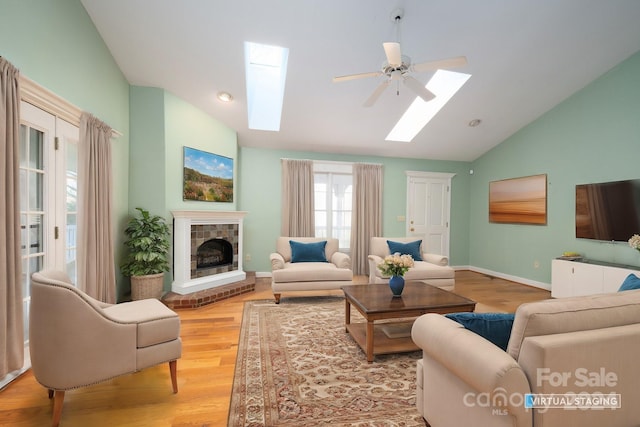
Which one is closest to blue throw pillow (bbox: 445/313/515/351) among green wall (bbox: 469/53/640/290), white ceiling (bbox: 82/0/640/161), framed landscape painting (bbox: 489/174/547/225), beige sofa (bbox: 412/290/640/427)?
beige sofa (bbox: 412/290/640/427)

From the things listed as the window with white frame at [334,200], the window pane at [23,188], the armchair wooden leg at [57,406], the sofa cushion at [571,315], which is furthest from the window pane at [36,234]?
the window with white frame at [334,200]

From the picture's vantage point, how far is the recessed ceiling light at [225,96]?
4009 mm

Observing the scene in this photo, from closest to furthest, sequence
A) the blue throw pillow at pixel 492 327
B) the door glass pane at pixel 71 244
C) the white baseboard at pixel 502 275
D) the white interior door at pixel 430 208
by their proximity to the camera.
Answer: the blue throw pillow at pixel 492 327, the door glass pane at pixel 71 244, the white baseboard at pixel 502 275, the white interior door at pixel 430 208

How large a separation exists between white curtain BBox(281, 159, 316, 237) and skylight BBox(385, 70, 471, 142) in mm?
1801

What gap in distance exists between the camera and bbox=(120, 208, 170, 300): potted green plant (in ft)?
11.4

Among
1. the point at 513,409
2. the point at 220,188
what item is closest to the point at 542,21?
the point at 513,409

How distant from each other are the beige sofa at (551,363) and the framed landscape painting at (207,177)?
402 centimetres

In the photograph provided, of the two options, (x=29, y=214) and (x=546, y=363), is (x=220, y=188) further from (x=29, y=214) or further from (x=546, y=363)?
(x=546, y=363)

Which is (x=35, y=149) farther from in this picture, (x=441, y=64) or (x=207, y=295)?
(x=441, y=64)

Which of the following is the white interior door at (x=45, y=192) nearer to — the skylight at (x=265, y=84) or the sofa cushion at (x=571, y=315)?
the skylight at (x=265, y=84)

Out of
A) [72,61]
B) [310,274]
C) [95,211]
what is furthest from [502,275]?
[72,61]

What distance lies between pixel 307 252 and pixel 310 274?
582 millimetres

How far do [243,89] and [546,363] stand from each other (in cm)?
423

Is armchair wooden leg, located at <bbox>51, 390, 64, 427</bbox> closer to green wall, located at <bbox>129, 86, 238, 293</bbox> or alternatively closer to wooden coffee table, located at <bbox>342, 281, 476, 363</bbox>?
wooden coffee table, located at <bbox>342, 281, 476, 363</bbox>
